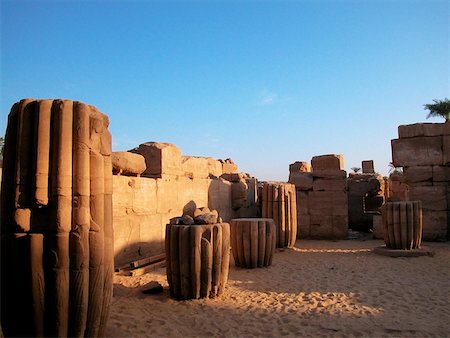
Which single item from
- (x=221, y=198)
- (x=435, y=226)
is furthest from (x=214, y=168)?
(x=435, y=226)

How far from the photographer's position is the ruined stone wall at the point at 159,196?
661cm

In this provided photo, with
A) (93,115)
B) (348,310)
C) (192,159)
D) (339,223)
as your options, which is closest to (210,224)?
(348,310)

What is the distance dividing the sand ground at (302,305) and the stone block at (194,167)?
3211 millimetres

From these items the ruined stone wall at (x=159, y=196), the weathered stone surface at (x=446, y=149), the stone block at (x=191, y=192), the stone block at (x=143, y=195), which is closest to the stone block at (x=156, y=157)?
the ruined stone wall at (x=159, y=196)

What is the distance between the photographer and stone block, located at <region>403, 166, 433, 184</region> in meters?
10.8

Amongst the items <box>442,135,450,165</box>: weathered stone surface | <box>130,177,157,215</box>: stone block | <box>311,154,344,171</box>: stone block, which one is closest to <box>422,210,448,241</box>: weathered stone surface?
<box>442,135,450,165</box>: weathered stone surface

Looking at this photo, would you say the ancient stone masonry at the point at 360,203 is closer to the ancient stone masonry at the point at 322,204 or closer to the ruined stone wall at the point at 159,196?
the ancient stone masonry at the point at 322,204

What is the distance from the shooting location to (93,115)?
124 inches

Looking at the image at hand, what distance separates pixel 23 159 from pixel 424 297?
488 cm

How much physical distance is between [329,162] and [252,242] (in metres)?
7.50

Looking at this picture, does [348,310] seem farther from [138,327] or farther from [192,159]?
[192,159]

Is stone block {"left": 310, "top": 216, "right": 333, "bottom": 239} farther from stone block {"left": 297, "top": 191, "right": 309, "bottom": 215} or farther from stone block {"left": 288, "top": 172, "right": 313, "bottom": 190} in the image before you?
stone block {"left": 288, "top": 172, "right": 313, "bottom": 190}

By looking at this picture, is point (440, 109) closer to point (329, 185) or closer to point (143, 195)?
point (329, 185)

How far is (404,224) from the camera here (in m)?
8.28
